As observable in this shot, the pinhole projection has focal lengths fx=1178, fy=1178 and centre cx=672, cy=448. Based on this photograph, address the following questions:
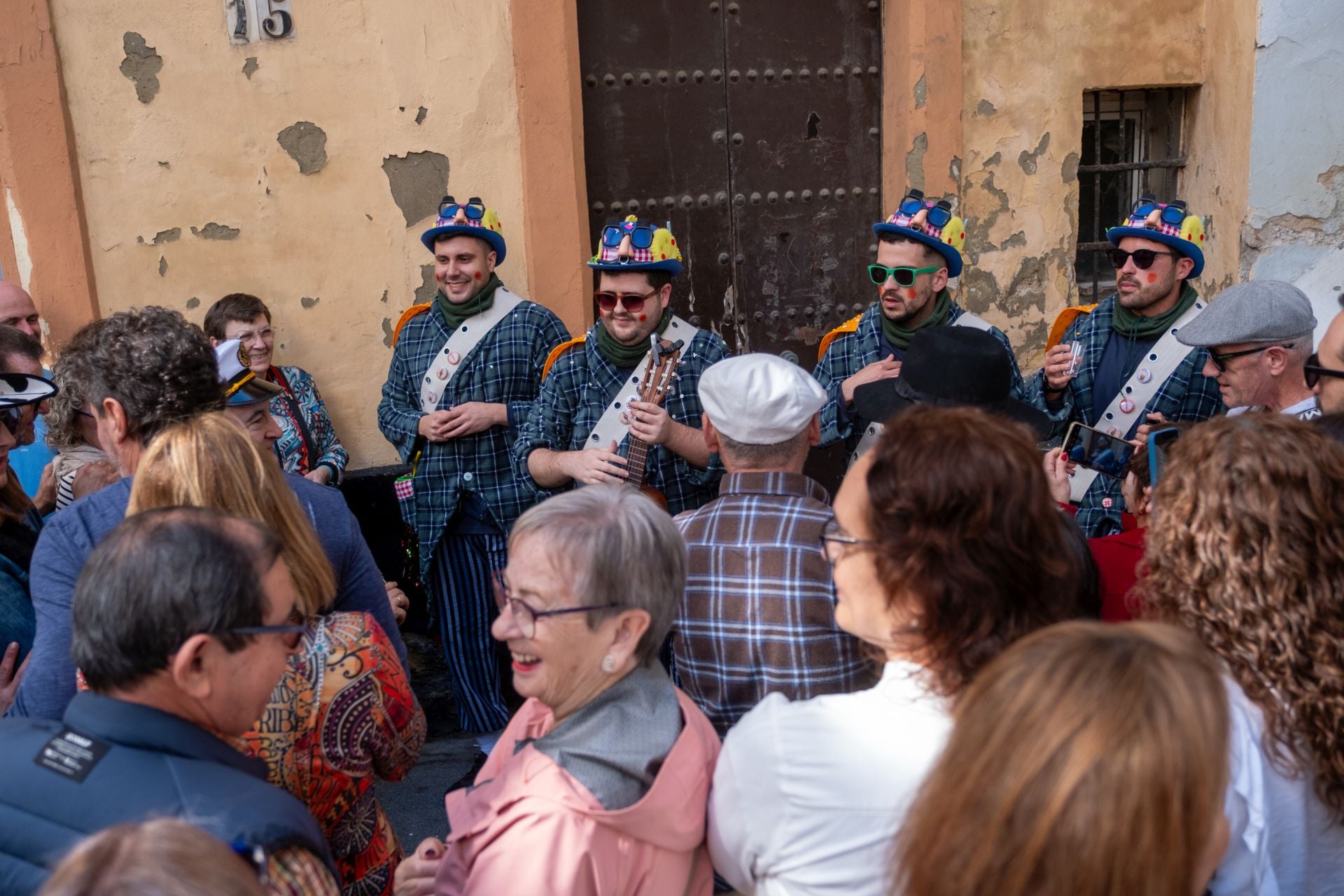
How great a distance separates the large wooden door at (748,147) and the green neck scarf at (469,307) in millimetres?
1108

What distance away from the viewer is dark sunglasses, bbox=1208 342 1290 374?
11.5 feet

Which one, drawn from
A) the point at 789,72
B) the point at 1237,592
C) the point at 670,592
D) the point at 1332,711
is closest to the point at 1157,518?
the point at 1237,592

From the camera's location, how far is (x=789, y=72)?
6039 millimetres

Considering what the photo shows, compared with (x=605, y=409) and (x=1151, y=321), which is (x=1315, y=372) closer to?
(x=1151, y=321)

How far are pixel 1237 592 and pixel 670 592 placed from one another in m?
0.96

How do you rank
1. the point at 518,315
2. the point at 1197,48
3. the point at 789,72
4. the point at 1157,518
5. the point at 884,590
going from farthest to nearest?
the point at 1197,48 < the point at 789,72 < the point at 518,315 < the point at 1157,518 < the point at 884,590

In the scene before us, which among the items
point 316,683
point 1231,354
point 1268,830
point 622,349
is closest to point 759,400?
point 316,683

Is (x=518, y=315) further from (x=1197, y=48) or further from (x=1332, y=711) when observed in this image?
(x=1197, y=48)

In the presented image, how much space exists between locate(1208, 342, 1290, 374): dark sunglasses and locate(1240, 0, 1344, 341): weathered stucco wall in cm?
318

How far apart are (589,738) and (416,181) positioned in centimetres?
397

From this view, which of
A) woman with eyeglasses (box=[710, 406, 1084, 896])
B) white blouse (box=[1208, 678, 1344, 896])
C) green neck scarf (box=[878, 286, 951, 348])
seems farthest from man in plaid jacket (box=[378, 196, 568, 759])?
white blouse (box=[1208, 678, 1344, 896])

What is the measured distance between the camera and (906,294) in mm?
4371

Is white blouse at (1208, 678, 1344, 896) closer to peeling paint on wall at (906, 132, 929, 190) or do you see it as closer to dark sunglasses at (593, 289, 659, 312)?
dark sunglasses at (593, 289, 659, 312)

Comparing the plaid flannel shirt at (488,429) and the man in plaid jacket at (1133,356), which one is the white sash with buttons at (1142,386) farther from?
the plaid flannel shirt at (488,429)
